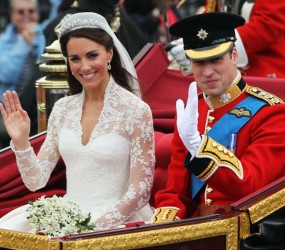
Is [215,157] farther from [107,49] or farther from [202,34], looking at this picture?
[107,49]

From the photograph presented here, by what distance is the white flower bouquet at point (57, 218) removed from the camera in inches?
179

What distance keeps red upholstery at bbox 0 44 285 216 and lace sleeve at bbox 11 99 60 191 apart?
1.18ft

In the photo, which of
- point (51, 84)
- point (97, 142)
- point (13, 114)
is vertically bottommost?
point (51, 84)

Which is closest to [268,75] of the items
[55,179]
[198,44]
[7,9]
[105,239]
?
[55,179]

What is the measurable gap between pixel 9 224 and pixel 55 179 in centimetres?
55

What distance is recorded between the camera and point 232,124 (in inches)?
183

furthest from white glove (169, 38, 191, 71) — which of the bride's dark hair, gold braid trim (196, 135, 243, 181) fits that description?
gold braid trim (196, 135, 243, 181)

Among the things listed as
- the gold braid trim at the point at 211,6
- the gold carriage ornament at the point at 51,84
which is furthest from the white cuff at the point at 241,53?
the gold carriage ornament at the point at 51,84

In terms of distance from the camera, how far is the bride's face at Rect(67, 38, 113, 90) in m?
4.99

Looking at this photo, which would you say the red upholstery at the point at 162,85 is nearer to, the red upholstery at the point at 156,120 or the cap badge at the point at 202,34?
the red upholstery at the point at 156,120

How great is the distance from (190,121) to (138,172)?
29.8 inches

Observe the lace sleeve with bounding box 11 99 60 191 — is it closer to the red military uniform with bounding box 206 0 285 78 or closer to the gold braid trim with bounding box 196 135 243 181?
the gold braid trim with bounding box 196 135 243 181

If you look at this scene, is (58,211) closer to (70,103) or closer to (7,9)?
(70,103)

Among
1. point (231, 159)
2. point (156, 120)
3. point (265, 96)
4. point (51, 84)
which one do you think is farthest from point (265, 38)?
point (231, 159)
